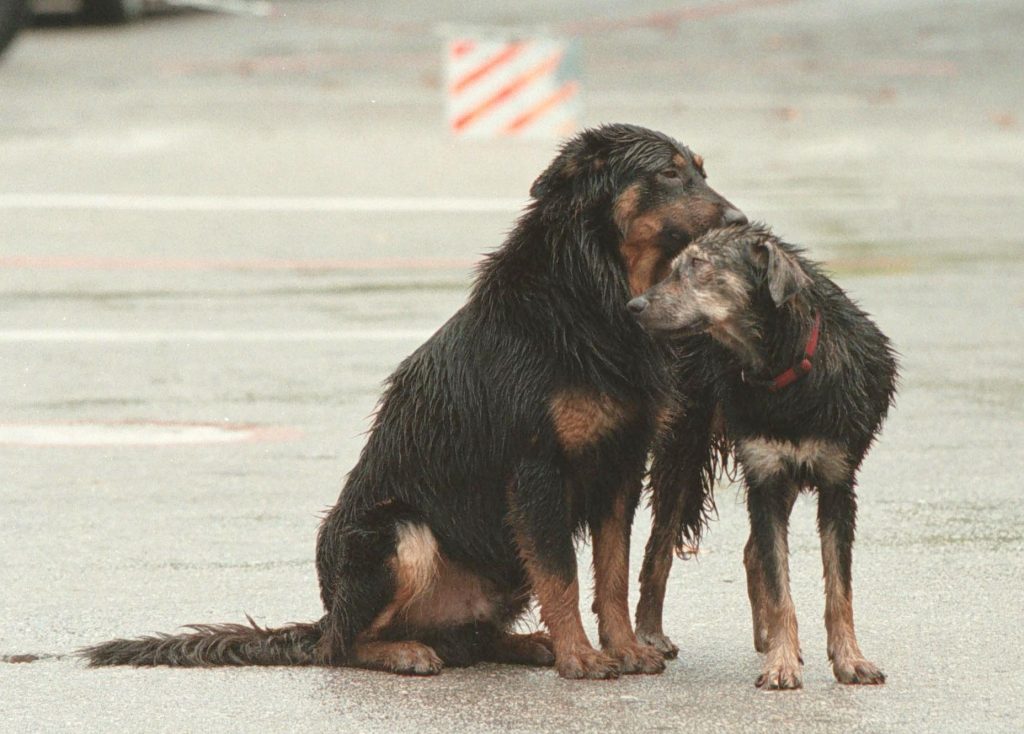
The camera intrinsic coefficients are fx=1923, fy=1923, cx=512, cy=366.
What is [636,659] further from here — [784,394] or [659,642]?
[784,394]

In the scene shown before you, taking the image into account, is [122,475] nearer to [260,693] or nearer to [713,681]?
[260,693]

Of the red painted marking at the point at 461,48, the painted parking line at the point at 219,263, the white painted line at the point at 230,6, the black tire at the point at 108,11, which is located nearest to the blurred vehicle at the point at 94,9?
the black tire at the point at 108,11

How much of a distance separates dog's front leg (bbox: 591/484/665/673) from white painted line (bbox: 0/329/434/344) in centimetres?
597

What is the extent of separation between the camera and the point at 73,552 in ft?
25.7

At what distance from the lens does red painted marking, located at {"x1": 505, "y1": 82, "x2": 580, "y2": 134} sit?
65.2 ft

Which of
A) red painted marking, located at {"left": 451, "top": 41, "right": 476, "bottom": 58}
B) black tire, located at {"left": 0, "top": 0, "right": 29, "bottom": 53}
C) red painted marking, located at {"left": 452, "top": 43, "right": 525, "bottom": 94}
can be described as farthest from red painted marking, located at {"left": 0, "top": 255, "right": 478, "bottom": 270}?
black tire, located at {"left": 0, "top": 0, "right": 29, "bottom": 53}

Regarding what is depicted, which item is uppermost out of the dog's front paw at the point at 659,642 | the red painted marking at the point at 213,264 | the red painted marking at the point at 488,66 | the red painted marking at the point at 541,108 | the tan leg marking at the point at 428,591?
the red painted marking at the point at 488,66

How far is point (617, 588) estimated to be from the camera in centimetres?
628

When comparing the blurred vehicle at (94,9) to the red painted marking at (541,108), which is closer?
the red painted marking at (541,108)

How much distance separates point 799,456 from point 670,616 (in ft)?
3.99

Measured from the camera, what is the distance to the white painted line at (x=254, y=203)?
687 inches

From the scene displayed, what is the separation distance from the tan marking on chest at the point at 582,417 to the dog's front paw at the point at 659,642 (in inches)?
32.3

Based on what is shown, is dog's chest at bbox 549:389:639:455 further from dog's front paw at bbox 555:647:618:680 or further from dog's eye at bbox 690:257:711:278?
dog's front paw at bbox 555:647:618:680

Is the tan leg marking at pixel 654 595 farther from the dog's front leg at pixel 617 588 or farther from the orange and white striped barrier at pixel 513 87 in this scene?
the orange and white striped barrier at pixel 513 87
